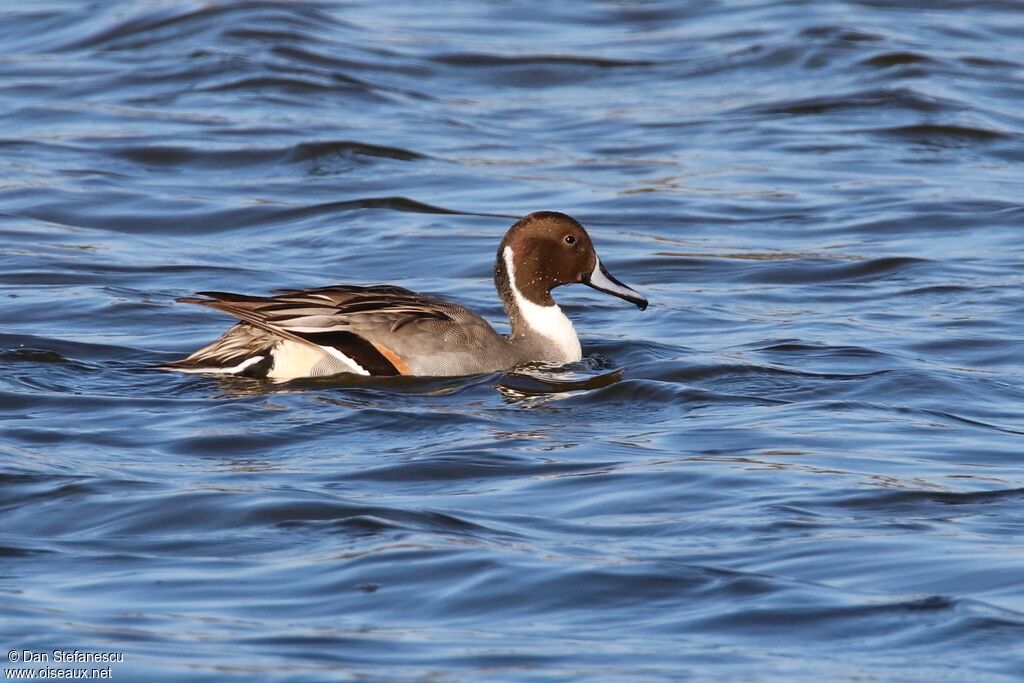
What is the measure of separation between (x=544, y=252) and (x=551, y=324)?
0.38 metres

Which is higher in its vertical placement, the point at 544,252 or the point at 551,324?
the point at 544,252

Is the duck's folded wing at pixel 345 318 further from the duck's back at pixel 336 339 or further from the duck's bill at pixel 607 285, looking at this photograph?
the duck's bill at pixel 607 285

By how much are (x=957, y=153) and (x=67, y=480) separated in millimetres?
9093

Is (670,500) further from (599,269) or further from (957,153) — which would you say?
(957,153)

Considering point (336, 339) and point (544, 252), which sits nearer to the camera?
point (336, 339)

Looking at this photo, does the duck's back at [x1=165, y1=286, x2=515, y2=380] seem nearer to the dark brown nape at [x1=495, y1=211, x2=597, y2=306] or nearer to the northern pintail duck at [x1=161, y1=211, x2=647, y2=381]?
the northern pintail duck at [x1=161, y1=211, x2=647, y2=381]

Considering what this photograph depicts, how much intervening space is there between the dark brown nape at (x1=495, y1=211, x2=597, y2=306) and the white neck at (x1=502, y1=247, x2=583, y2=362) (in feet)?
0.09

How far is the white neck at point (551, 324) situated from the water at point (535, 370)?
0.32ft

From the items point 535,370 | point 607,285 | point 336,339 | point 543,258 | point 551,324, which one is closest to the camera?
point 336,339

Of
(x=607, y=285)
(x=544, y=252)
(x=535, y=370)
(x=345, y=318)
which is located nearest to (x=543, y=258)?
(x=544, y=252)

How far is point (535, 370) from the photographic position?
902cm

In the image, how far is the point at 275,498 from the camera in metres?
6.47

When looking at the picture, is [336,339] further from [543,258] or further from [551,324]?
[543,258]

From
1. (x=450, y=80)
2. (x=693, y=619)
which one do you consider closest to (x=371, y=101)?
(x=450, y=80)
